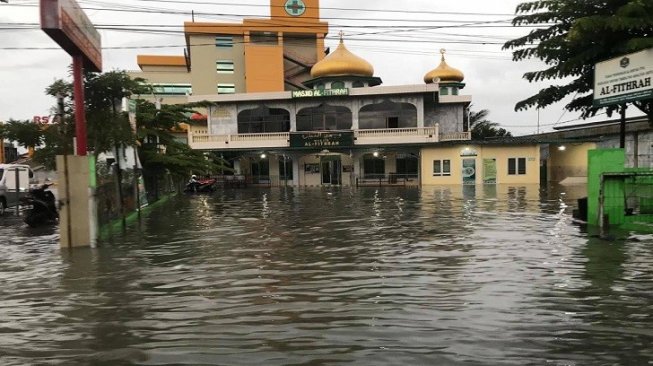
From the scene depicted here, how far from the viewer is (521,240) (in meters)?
10.7

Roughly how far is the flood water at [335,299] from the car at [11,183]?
804 centimetres

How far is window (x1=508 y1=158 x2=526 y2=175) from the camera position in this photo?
1549 inches

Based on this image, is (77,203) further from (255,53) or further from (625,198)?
(255,53)

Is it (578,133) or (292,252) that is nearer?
(292,252)

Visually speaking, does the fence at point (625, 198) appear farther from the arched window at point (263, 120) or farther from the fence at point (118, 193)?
the arched window at point (263, 120)

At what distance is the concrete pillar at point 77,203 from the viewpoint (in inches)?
415

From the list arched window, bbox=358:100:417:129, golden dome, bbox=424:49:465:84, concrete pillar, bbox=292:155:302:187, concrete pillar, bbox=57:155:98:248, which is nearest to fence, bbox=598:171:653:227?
concrete pillar, bbox=57:155:98:248

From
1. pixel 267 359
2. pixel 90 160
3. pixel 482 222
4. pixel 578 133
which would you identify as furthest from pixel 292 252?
pixel 578 133

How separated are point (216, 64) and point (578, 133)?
34.6 metres

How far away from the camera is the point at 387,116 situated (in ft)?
134

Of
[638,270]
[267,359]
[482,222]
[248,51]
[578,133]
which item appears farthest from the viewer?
[248,51]

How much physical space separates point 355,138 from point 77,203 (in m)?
29.9

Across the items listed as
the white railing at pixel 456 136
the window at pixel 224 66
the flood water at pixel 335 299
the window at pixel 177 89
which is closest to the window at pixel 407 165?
the white railing at pixel 456 136

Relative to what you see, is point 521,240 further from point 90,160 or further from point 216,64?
point 216,64
